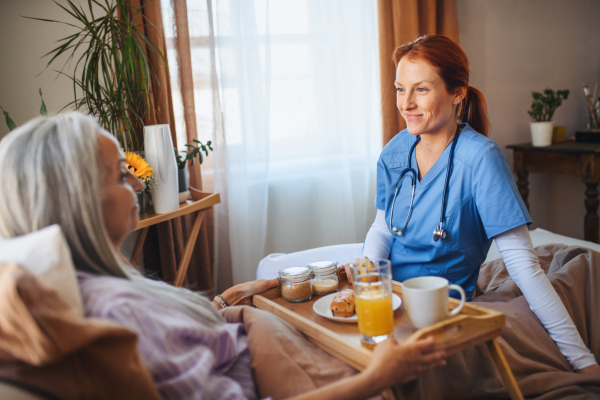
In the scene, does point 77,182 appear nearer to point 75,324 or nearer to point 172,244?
point 75,324

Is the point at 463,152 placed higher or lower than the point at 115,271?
higher

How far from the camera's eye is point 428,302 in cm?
90

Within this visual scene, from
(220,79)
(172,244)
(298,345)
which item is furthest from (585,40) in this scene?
(298,345)

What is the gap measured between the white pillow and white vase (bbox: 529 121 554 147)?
297 centimetres

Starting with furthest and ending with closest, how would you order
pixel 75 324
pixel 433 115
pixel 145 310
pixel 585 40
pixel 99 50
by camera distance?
1. pixel 585 40
2. pixel 99 50
3. pixel 433 115
4. pixel 145 310
5. pixel 75 324

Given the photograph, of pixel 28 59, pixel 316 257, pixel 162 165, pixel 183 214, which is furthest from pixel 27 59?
pixel 316 257

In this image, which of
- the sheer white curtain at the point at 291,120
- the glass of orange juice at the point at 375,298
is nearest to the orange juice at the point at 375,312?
the glass of orange juice at the point at 375,298

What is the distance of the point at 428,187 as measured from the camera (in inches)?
56.7

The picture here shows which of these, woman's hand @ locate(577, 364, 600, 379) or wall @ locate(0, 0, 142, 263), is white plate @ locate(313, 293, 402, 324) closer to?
woman's hand @ locate(577, 364, 600, 379)

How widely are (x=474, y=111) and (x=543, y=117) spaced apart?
1.86 m

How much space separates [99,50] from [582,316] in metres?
1.88

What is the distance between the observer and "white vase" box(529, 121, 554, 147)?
2959mm

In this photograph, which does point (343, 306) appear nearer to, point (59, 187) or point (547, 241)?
point (59, 187)

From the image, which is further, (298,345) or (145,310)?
(298,345)
